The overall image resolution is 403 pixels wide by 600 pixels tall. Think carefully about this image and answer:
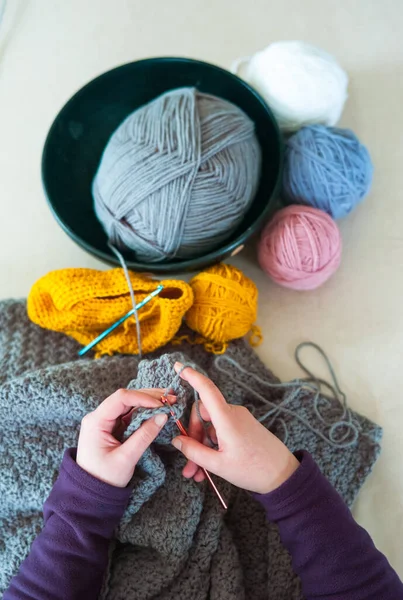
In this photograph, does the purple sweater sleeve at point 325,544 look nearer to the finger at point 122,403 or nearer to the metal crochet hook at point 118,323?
the finger at point 122,403

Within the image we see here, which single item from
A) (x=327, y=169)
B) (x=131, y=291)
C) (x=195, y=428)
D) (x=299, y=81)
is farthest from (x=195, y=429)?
(x=299, y=81)

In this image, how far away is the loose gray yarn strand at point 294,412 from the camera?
0.69m

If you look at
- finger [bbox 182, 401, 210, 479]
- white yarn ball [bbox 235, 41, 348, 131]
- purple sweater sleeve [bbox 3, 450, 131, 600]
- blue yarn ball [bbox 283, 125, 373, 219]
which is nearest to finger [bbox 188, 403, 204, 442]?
finger [bbox 182, 401, 210, 479]

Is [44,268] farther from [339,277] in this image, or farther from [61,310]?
[339,277]

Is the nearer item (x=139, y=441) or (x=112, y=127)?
(x=139, y=441)

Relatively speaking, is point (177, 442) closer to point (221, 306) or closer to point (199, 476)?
point (199, 476)

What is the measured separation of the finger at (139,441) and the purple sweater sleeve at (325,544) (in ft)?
0.48

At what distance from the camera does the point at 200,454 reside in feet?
1.82

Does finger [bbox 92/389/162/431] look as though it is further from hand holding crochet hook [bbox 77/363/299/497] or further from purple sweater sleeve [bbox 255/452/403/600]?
purple sweater sleeve [bbox 255/452/403/600]

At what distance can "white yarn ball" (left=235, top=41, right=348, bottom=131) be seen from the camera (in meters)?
0.77

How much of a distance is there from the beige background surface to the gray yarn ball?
0.13 metres

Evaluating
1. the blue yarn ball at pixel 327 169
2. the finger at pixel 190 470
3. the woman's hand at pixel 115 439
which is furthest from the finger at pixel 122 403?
the blue yarn ball at pixel 327 169

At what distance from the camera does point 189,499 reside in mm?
613

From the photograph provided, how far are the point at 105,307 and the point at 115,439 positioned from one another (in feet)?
0.66
